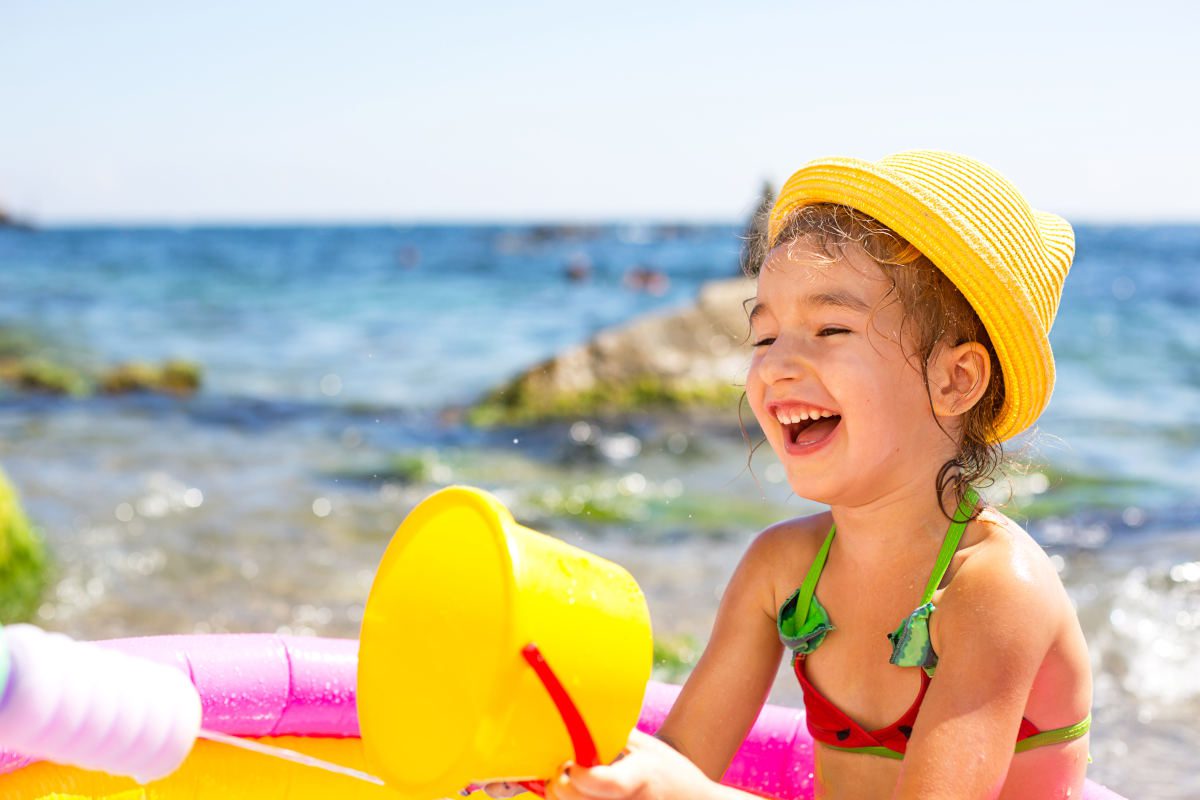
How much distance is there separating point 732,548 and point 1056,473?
2.26m

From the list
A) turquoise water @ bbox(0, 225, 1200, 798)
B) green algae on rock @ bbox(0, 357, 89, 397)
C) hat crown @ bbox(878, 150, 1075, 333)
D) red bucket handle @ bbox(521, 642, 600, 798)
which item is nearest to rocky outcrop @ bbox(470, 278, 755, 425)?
turquoise water @ bbox(0, 225, 1200, 798)

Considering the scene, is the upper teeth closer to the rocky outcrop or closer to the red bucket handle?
the red bucket handle

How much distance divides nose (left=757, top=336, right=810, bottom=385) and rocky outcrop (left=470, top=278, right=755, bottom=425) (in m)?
6.54

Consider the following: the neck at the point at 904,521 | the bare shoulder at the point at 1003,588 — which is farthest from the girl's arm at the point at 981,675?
the neck at the point at 904,521

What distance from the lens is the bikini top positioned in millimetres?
1730

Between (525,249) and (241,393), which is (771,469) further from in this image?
(525,249)

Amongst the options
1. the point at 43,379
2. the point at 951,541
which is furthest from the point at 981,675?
the point at 43,379

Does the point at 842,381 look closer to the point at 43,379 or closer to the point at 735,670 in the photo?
the point at 735,670

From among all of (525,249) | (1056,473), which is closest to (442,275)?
(525,249)

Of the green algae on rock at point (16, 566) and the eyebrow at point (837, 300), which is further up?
the eyebrow at point (837, 300)

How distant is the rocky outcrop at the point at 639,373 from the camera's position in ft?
27.6

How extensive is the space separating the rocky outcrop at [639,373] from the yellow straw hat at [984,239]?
6.51 metres

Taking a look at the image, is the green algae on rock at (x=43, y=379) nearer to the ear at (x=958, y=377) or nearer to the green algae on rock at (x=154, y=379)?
the green algae on rock at (x=154, y=379)

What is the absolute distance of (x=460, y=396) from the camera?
976cm
